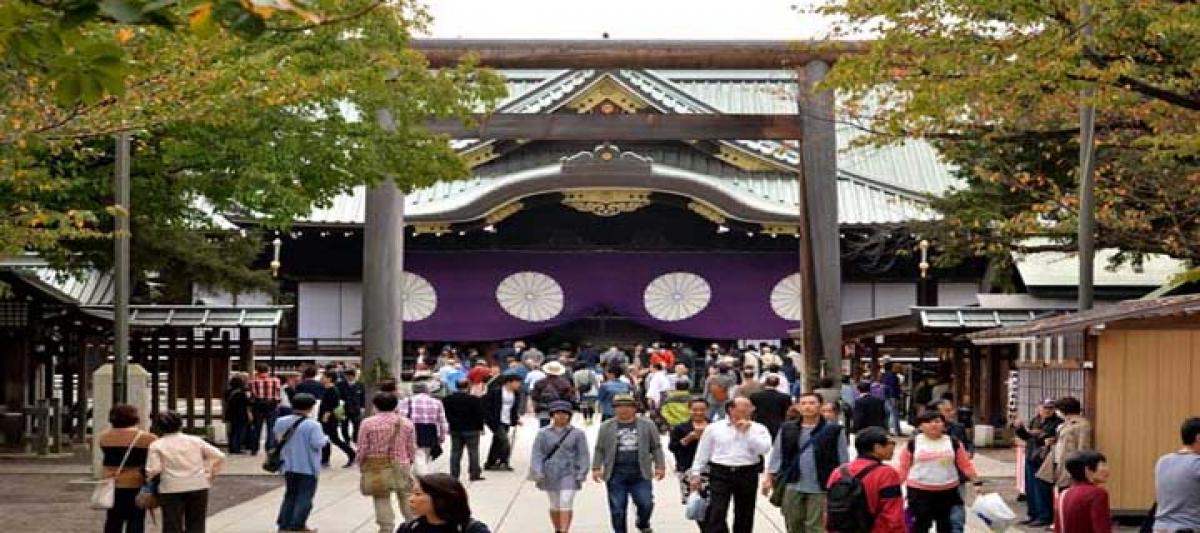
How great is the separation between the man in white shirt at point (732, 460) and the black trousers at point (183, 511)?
3586 mm

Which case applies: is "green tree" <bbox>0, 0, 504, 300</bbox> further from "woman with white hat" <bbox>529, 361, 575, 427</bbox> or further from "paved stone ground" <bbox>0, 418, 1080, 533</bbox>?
"woman with white hat" <bbox>529, 361, 575, 427</bbox>

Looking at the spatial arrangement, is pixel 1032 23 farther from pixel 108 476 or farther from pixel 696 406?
pixel 108 476

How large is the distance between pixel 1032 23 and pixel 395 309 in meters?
14.0

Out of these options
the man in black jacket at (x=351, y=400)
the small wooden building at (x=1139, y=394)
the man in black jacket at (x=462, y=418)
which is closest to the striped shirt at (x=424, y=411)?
the man in black jacket at (x=462, y=418)

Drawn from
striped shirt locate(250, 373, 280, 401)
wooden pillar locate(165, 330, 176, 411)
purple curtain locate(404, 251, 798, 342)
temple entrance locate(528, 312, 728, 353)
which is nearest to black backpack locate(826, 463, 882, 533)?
striped shirt locate(250, 373, 280, 401)

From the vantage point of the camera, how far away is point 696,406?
1565 centimetres

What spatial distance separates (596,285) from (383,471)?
31109mm

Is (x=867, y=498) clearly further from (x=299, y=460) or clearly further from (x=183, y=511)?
(x=299, y=460)

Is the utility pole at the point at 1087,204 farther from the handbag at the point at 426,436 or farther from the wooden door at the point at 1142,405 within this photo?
the handbag at the point at 426,436

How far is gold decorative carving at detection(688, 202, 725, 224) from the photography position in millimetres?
42219

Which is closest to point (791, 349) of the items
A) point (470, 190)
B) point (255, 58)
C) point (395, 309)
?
point (470, 190)

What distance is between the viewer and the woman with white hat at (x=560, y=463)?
14.4m

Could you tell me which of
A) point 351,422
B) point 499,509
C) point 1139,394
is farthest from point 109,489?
point 351,422

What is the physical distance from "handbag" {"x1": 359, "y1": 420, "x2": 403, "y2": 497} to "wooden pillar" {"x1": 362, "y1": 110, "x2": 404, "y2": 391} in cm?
1168
